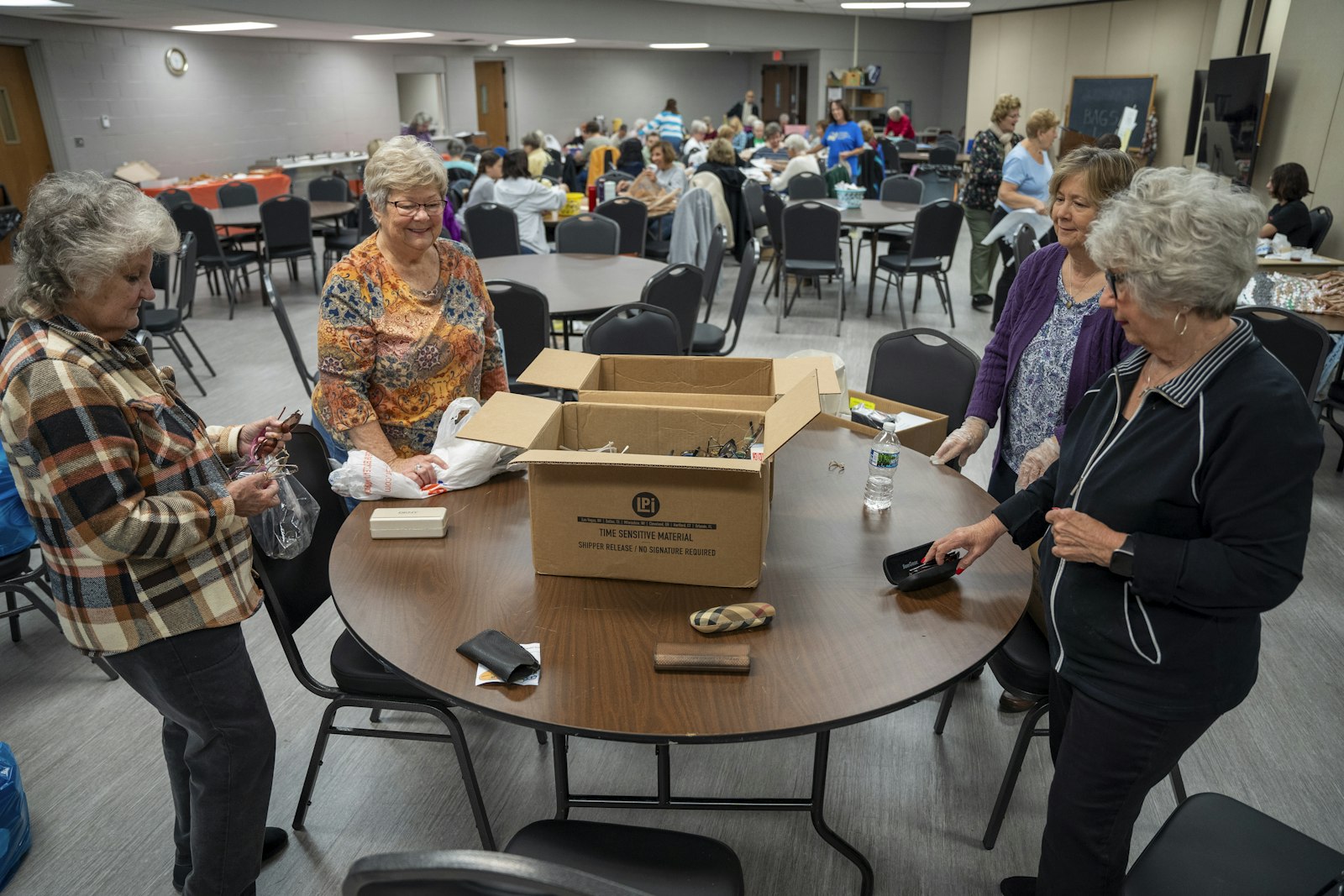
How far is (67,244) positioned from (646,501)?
1.08 m

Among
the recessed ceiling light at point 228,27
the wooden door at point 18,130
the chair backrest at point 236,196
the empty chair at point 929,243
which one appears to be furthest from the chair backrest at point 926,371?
the wooden door at point 18,130

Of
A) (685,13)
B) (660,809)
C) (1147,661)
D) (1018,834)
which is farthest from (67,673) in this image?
(685,13)

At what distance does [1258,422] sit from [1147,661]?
1.40 feet

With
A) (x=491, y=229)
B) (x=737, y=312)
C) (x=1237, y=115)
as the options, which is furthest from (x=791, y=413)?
(x=1237, y=115)

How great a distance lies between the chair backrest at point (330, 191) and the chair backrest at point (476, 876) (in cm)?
918

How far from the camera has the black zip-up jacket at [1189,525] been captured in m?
1.31

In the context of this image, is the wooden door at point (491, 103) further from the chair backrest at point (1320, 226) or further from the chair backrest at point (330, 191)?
the chair backrest at point (1320, 226)

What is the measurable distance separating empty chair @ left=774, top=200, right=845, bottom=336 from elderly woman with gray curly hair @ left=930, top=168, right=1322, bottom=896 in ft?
17.0

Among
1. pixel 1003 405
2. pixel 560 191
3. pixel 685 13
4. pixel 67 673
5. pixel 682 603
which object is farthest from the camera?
pixel 685 13

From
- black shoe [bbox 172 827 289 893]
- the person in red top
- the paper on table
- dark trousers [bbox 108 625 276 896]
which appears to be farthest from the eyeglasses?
the person in red top

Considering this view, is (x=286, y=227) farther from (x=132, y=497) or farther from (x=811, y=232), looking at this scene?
(x=132, y=497)

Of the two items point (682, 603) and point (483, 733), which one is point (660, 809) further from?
point (682, 603)

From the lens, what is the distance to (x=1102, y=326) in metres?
2.14

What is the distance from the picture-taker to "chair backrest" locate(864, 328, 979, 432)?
3.00 meters
